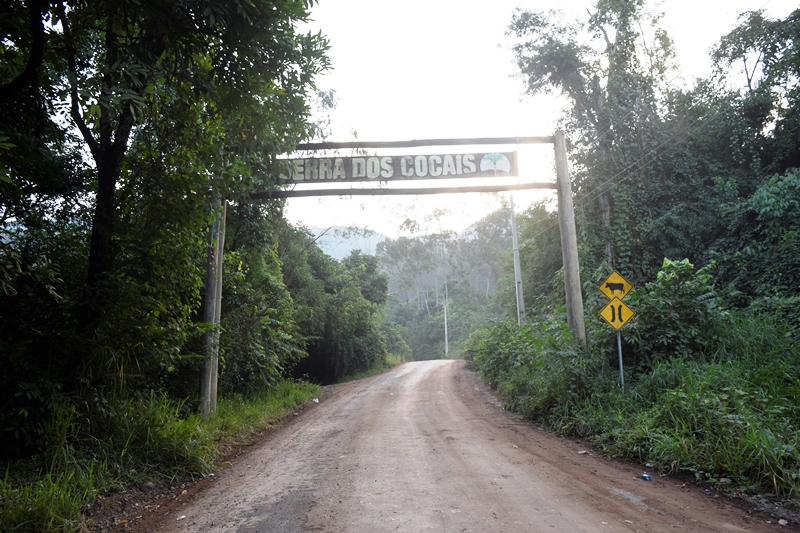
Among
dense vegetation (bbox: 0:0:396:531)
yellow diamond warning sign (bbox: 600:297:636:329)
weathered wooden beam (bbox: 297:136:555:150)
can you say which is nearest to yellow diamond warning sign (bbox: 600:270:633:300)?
yellow diamond warning sign (bbox: 600:297:636:329)

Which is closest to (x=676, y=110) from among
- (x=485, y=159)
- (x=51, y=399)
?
(x=485, y=159)

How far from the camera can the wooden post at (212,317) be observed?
9.20 metres

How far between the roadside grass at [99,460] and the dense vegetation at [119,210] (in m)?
0.02

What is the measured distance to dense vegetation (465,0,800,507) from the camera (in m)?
6.94

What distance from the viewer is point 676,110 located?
19.2m

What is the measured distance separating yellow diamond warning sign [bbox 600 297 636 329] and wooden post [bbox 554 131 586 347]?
1.18 meters

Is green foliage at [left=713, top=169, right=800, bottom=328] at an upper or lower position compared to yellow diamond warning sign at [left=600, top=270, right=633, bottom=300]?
upper

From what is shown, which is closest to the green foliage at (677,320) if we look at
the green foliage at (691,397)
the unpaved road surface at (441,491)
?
the green foliage at (691,397)

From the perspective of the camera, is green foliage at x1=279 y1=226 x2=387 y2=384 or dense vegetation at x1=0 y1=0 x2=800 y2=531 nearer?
dense vegetation at x1=0 y1=0 x2=800 y2=531

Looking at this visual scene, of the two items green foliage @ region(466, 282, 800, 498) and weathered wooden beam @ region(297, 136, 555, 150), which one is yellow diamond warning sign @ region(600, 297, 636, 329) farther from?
weathered wooden beam @ region(297, 136, 555, 150)

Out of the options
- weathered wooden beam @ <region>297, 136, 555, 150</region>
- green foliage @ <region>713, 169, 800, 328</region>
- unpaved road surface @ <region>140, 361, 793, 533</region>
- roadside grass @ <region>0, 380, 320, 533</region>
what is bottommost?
unpaved road surface @ <region>140, 361, 793, 533</region>

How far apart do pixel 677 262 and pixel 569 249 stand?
2.04 metres

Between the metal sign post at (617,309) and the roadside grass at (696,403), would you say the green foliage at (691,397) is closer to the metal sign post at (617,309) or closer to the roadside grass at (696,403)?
the roadside grass at (696,403)

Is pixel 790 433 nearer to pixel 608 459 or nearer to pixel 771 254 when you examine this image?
pixel 608 459
